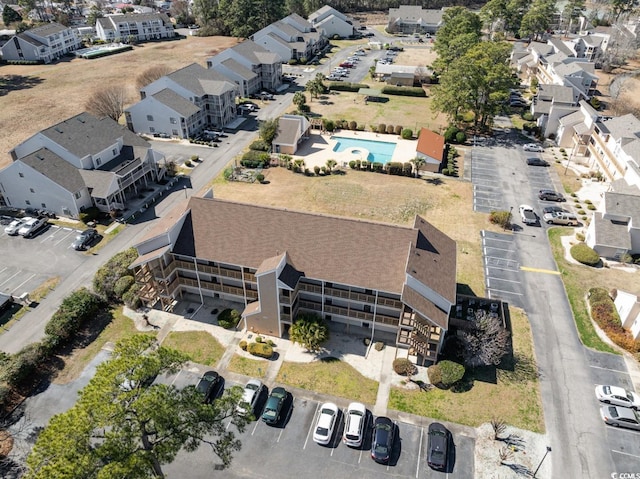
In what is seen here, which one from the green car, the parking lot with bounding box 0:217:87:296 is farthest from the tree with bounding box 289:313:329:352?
the parking lot with bounding box 0:217:87:296

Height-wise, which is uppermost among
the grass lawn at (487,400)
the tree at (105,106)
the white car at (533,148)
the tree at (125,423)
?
the tree at (125,423)

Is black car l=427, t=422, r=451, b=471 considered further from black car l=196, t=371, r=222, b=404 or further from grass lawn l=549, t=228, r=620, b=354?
grass lawn l=549, t=228, r=620, b=354

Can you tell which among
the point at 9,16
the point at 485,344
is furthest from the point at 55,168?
the point at 9,16

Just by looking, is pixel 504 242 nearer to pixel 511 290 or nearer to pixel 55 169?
pixel 511 290

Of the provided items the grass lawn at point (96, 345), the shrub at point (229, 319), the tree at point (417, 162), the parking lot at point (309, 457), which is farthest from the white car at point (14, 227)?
the tree at point (417, 162)

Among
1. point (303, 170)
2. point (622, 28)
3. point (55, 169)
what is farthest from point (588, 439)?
point (622, 28)

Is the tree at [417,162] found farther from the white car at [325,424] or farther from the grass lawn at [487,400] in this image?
the white car at [325,424]

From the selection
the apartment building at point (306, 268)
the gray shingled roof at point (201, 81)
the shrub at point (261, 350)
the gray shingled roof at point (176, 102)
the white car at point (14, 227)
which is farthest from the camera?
the gray shingled roof at point (201, 81)
